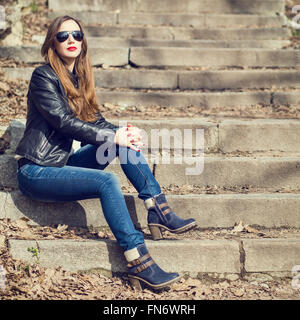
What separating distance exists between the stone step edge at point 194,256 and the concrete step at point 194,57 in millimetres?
3512

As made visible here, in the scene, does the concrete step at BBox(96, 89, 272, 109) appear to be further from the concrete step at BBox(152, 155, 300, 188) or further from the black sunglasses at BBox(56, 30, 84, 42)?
the black sunglasses at BBox(56, 30, 84, 42)

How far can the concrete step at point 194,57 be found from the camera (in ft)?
20.9

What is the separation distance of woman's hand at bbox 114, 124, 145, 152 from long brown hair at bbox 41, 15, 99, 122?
41 cm

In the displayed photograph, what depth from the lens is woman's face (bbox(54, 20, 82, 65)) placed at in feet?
11.8

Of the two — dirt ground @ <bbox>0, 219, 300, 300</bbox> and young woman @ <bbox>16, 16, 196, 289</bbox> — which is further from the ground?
young woman @ <bbox>16, 16, 196, 289</bbox>

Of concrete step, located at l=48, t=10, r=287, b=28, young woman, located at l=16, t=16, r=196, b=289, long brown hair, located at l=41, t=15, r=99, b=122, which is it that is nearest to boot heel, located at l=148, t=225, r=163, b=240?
young woman, located at l=16, t=16, r=196, b=289

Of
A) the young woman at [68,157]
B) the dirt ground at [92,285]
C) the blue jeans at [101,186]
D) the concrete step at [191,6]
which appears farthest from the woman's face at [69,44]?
the concrete step at [191,6]

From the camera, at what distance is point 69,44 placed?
11.9 feet

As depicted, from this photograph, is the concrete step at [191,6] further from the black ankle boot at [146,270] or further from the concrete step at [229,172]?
the black ankle boot at [146,270]

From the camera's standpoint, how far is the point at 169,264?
139 inches

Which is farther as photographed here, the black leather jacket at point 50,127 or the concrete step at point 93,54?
the concrete step at point 93,54

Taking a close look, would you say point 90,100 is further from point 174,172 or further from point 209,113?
point 209,113

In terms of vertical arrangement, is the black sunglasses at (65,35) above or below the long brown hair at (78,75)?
above
